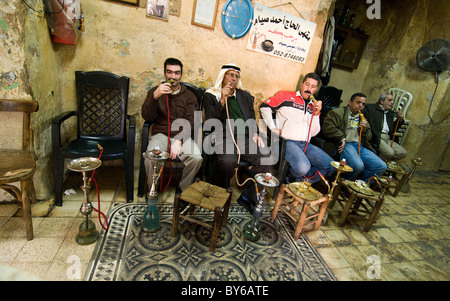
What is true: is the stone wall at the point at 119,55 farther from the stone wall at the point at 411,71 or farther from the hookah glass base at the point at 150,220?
the stone wall at the point at 411,71

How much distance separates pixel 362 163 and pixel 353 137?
0.47m

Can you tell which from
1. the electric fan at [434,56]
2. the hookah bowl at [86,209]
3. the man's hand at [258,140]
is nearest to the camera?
the hookah bowl at [86,209]

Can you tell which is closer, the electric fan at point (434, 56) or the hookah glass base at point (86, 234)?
the hookah glass base at point (86, 234)

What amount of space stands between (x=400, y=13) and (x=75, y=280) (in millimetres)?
7266

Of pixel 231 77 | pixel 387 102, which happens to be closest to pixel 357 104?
pixel 387 102

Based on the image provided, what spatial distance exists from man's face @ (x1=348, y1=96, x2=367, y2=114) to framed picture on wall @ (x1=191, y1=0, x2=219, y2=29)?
238cm

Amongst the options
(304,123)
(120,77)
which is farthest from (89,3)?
(304,123)

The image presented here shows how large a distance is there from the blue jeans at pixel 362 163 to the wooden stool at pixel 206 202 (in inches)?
84.0

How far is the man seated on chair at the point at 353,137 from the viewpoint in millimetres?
3309

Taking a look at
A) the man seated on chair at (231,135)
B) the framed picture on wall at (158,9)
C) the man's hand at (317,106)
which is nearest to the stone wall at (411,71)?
the man's hand at (317,106)

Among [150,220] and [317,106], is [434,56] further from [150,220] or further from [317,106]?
[150,220]

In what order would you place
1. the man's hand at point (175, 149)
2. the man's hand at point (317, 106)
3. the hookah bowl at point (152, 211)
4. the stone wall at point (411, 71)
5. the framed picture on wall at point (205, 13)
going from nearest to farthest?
the hookah bowl at point (152, 211) → the man's hand at point (175, 149) → the framed picture on wall at point (205, 13) → the man's hand at point (317, 106) → the stone wall at point (411, 71)
